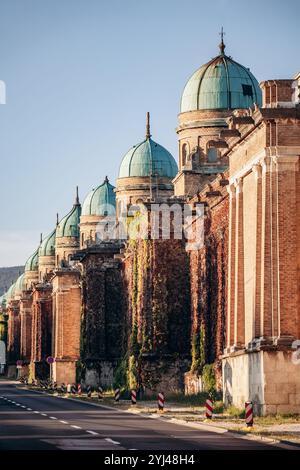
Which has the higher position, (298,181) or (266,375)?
(298,181)

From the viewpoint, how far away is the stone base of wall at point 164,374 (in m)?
82.7

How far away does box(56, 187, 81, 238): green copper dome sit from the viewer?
173500 mm

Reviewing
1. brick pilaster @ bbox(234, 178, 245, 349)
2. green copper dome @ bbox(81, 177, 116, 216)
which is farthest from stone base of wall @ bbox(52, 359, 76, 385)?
brick pilaster @ bbox(234, 178, 245, 349)

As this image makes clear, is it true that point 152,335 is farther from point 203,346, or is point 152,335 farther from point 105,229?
point 105,229

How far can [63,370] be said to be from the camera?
445ft

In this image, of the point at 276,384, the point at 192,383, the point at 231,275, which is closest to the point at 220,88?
the point at 192,383

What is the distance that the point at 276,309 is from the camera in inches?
2042

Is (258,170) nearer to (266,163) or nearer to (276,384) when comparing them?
(266,163)

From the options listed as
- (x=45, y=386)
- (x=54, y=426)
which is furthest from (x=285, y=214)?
(x=45, y=386)

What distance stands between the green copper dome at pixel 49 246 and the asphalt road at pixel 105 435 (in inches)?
5357

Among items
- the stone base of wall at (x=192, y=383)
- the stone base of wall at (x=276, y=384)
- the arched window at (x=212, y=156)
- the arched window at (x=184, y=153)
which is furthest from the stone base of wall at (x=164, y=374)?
the stone base of wall at (x=276, y=384)

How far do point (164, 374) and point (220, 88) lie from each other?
23.2 m

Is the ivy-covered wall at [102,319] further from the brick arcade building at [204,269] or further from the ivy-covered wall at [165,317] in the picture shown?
the ivy-covered wall at [165,317]
